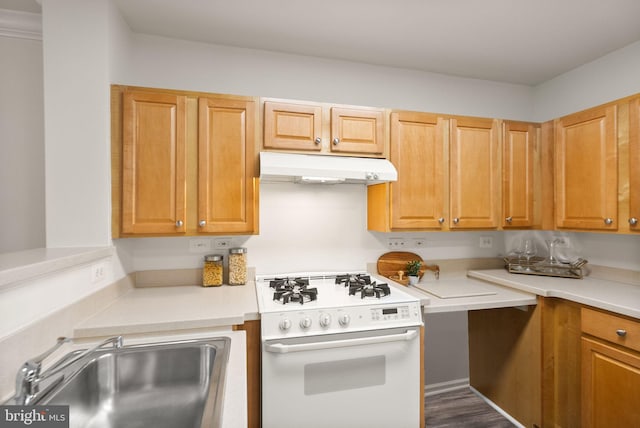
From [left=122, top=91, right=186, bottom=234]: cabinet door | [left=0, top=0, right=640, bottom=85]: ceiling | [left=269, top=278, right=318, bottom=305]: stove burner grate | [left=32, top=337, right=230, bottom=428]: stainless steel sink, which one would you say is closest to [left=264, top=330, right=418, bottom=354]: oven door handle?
[left=269, top=278, right=318, bottom=305]: stove burner grate

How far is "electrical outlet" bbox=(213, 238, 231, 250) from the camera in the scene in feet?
7.16

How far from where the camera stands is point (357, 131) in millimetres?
2064

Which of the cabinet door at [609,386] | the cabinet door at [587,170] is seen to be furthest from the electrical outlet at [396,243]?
the cabinet door at [609,386]

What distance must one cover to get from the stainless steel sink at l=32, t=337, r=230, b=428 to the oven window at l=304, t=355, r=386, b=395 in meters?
0.56

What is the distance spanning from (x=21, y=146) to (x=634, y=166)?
3.64 m

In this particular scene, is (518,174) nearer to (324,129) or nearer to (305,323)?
(324,129)

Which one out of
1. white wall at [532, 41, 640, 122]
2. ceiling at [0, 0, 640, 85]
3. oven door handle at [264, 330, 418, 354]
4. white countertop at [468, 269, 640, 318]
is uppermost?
ceiling at [0, 0, 640, 85]

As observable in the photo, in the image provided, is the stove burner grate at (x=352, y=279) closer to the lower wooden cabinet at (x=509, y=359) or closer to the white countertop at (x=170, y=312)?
the white countertop at (x=170, y=312)

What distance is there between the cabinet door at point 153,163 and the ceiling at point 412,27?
55 centimetres

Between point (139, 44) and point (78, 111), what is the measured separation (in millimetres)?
724

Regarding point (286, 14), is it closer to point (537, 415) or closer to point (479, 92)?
point (479, 92)

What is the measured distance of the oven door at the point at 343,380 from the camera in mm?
1526

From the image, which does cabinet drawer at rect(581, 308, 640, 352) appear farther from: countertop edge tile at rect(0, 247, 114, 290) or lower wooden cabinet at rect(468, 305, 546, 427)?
countertop edge tile at rect(0, 247, 114, 290)

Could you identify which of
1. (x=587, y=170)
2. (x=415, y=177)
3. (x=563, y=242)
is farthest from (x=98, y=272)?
(x=563, y=242)
